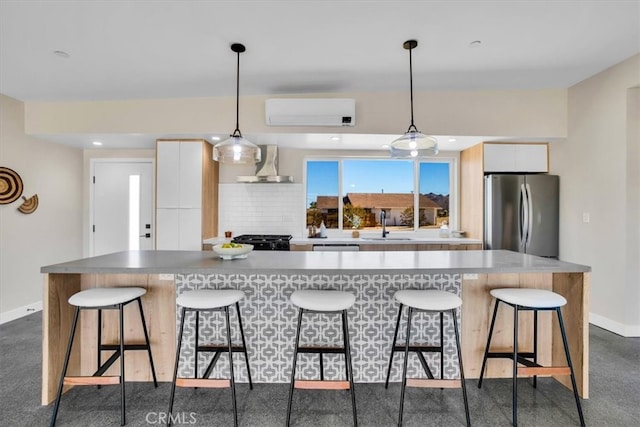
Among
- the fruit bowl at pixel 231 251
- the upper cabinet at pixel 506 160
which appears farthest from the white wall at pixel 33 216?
the upper cabinet at pixel 506 160

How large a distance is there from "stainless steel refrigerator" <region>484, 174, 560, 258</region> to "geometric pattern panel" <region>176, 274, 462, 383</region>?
7.32 ft

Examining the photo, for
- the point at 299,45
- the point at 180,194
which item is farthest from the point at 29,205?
the point at 299,45

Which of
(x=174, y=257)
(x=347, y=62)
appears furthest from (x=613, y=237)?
(x=174, y=257)

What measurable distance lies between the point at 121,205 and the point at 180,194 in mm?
1368

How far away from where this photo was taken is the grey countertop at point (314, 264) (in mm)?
1893

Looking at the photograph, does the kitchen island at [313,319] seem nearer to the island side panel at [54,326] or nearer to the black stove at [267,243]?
the island side panel at [54,326]

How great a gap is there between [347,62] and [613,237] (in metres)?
3.34

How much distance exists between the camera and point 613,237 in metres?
3.24

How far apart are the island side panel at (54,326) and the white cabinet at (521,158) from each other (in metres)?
4.71

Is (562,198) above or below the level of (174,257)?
above

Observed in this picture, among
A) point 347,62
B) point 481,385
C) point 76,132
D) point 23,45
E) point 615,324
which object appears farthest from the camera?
point 76,132

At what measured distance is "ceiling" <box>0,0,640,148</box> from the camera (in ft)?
7.29

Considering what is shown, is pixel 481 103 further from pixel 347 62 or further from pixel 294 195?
pixel 294 195

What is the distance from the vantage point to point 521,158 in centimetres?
410
